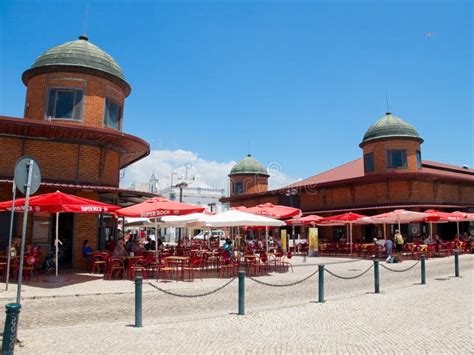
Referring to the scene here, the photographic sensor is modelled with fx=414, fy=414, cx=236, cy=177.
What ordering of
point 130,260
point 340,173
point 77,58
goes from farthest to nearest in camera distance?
1. point 340,173
2. point 77,58
3. point 130,260

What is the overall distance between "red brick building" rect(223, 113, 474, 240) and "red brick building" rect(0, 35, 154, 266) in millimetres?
19475

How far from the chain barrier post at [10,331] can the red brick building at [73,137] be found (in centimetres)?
1060

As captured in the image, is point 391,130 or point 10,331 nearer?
point 10,331

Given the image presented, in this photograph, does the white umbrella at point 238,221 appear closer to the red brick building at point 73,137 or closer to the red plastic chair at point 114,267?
the red plastic chair at point 114,267

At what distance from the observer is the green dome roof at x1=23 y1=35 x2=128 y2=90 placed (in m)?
19.6

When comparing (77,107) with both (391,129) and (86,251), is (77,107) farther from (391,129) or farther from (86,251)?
(391,129)

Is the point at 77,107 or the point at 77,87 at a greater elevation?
the point at 77,87

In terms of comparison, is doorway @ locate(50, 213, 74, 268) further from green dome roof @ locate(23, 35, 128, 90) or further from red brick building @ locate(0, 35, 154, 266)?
green dome roof @ locate(23, 35, 128, 90)

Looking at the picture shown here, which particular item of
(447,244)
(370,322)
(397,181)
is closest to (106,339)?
(370,322)

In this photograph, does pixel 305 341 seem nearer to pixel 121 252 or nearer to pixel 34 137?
pixel 121 252

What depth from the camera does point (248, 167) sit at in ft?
174

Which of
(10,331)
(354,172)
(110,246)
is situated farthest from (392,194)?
(10,331)

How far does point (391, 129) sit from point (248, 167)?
22.2m

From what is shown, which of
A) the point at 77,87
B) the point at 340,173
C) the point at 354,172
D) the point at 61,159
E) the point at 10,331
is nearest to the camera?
the point at 10,331
